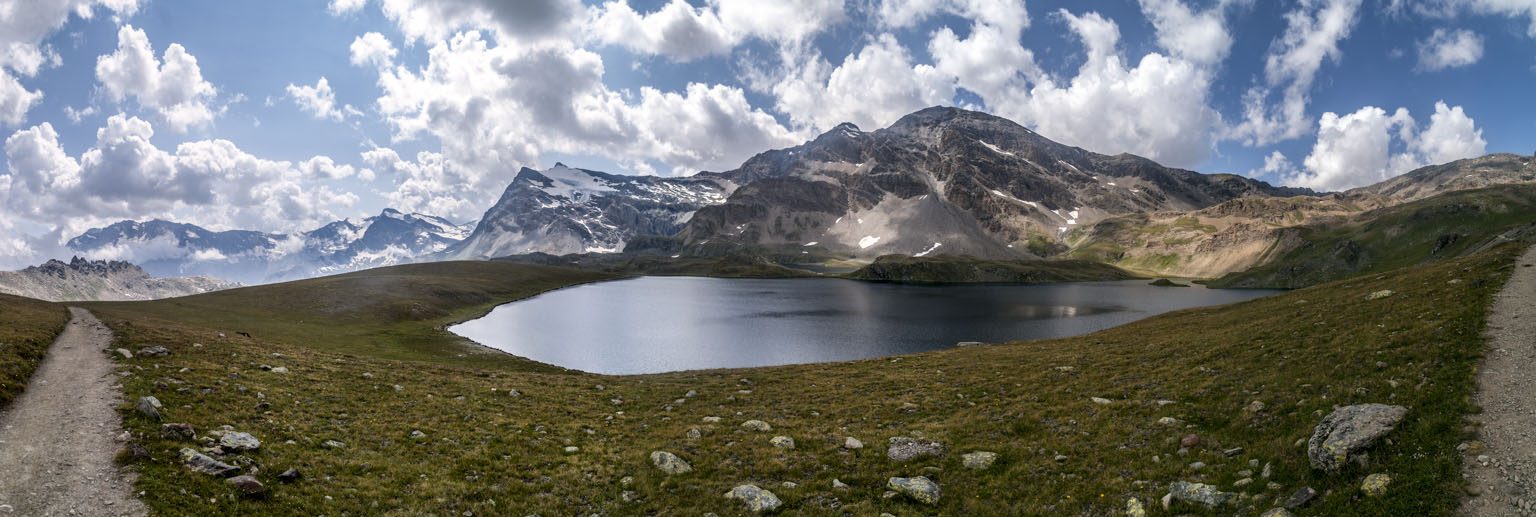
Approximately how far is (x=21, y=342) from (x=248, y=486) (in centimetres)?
2818

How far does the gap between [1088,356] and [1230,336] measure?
317 inches

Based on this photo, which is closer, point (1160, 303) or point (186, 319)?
point (186, 319)

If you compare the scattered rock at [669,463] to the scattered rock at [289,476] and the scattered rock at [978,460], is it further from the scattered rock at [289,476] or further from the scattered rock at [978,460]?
the scattered rock at [289,476]

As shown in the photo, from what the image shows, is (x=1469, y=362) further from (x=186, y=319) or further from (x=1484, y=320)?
(x=186, y=319)

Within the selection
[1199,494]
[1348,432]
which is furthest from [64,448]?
[1348,432]

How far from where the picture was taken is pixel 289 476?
16781 mm

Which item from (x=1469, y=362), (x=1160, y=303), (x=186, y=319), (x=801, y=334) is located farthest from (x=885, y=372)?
(x=1160, y=303)

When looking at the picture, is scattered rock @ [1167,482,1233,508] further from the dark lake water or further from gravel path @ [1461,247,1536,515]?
the dark lake water

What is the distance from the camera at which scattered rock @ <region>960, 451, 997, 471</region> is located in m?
18.5

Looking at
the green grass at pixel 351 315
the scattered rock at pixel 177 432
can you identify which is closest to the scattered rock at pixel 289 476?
the scattered rock at pixel 177 432

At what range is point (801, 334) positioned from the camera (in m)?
97.1

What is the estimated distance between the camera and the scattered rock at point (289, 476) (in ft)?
54.6

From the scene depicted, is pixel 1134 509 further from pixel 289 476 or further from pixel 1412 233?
pixel 1412 233

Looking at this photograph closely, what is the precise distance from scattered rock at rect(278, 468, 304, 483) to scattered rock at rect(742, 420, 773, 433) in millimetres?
15897
